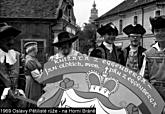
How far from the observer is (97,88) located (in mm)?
3213

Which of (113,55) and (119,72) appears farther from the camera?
(113,55)

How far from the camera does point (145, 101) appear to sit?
10.3ft

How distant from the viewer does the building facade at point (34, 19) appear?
1876cm

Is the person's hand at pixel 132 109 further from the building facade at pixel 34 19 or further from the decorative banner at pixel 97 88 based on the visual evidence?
the building facade at pixel 34 19

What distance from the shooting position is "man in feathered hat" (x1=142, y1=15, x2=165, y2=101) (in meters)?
3.87

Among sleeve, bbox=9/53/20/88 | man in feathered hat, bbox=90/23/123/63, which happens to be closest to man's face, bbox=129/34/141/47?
man in feathered hat, bbox=90/23/123/63

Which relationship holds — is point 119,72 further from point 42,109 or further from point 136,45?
point 136,45

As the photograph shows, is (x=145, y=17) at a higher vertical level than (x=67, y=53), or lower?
higher

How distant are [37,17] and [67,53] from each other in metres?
14.5

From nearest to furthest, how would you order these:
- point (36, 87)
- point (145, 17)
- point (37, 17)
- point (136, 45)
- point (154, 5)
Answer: point (136, 45)
point (36, 87)
point (37, 17)
point (154, 5)
point (145, 17)

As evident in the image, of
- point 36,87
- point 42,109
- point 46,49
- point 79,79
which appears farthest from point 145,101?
point 46,49

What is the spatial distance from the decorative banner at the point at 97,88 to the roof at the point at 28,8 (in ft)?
52.3

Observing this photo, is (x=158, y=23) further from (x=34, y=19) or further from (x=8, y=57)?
(x=34, y=19)

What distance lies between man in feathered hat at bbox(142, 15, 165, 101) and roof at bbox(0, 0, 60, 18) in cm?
1515
